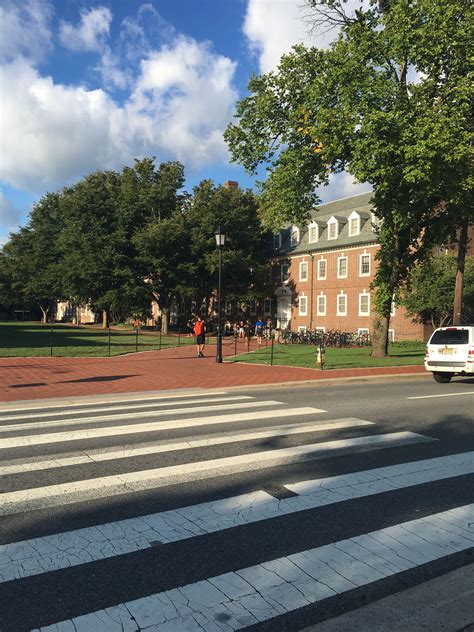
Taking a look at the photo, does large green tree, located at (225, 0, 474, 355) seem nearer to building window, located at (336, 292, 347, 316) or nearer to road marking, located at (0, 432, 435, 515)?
road marking, located at (0, 432, 435, 515)

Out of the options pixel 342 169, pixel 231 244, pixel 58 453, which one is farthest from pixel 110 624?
pixel 231 244

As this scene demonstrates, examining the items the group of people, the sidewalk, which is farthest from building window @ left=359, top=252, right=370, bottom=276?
the sidewalk

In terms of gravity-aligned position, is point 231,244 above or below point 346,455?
above

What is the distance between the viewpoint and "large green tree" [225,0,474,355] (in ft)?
57.0

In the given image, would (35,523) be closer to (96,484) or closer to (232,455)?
(96,484)

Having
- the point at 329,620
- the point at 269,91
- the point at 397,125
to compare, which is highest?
the point at 269,91

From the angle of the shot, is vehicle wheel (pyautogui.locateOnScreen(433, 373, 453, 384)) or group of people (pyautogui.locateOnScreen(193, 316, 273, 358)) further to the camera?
group of people (pyautogui.locateOnScreen(193, 316, 273, 358))

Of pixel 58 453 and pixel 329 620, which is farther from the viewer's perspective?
pixel 58 453

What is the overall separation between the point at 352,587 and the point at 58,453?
4.41 metres

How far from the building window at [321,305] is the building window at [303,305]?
1664mm

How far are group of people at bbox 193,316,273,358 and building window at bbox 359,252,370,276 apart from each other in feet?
28.0

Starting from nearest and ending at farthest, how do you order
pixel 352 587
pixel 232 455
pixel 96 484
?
pixel 352 587, pixel 96 484, pixel 232 455

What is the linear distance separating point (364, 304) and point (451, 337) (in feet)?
82.5

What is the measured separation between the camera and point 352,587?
3.26m
